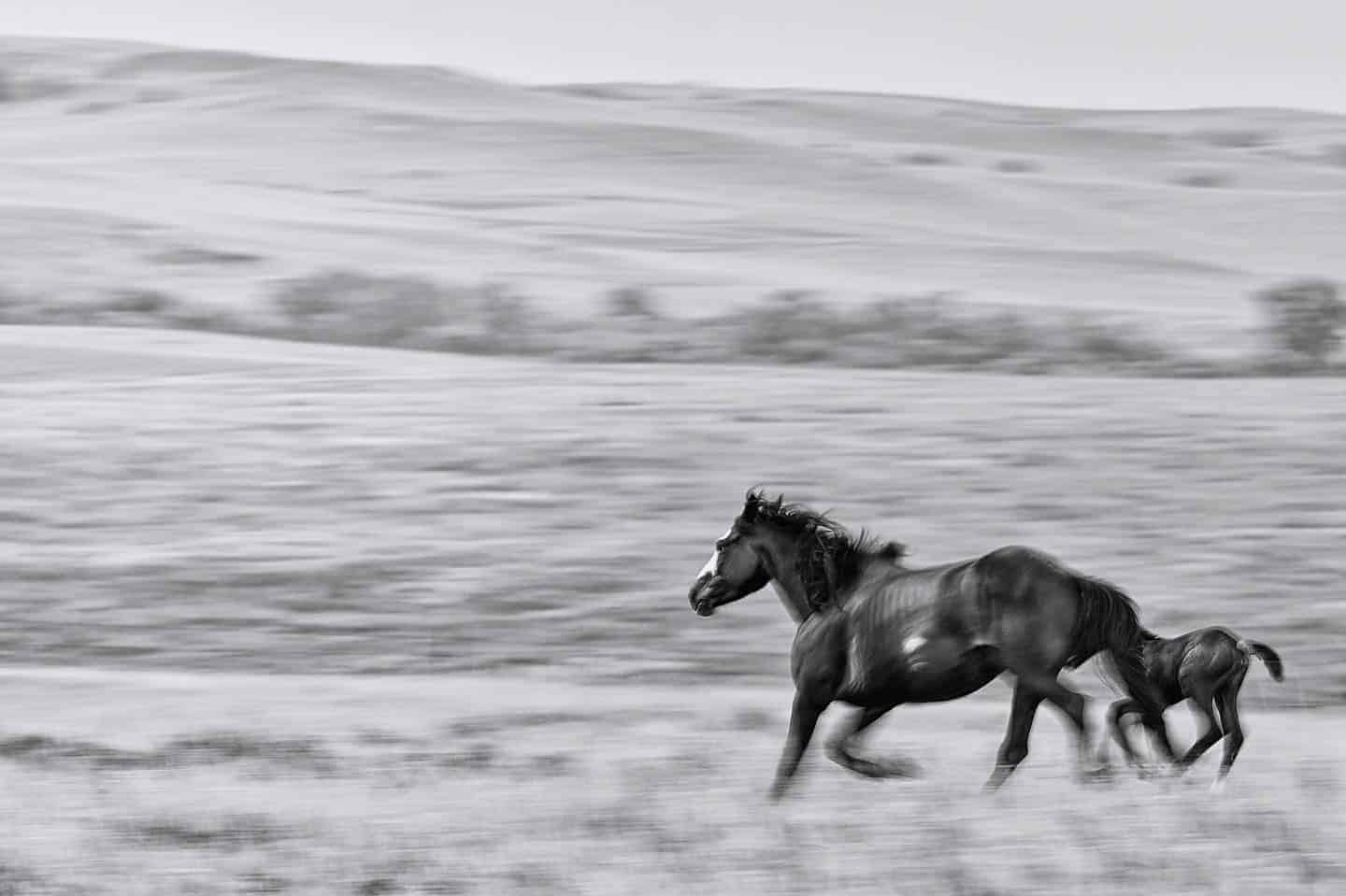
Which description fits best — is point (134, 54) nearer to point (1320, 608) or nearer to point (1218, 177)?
point (1218, 177)

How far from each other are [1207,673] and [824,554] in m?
1.34

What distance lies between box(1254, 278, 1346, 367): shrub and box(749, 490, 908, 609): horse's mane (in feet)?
59.4

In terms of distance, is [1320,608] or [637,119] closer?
[1320,608]

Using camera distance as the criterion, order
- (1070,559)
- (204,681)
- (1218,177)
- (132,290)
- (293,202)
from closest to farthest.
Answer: (204,681) → (1070,559) → (132,290) → (293,202) → (1218,177)

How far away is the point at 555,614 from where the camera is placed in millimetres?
13297

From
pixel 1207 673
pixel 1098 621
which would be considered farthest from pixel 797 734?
pixel 1207 673

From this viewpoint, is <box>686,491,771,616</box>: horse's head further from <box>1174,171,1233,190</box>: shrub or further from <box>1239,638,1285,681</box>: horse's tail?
<box>1174,171,1233,190</box>: shrub

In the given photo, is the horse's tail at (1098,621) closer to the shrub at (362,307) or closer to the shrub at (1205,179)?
the shrub at (362,307)

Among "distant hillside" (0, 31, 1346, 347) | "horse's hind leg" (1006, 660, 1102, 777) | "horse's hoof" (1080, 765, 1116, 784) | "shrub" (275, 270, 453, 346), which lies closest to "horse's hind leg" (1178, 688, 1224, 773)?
"horse's hoof" (1080, 765, 1116, 784)

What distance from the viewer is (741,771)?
827 cm

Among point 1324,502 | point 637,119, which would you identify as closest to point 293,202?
point 637,119

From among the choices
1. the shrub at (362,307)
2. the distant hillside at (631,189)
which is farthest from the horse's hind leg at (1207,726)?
the distant hillside at (631,189)

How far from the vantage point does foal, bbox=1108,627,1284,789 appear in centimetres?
743

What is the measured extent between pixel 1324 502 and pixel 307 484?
23.5ft
